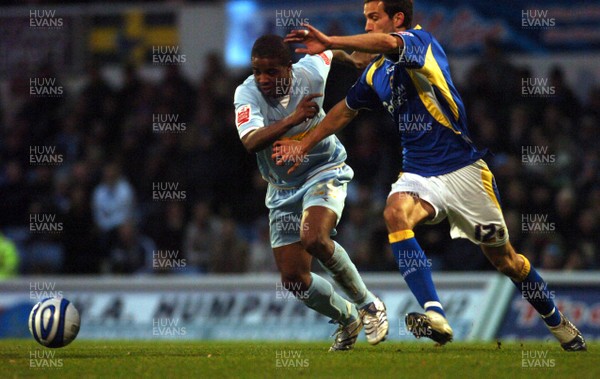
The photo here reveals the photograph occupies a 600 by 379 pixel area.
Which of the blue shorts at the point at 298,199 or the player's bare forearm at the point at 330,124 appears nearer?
the player's bare forearm at the point at 330,124

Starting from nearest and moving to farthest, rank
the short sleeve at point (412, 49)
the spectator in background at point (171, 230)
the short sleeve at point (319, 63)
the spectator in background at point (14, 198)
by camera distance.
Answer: the short sleeve at point (412, 49), the short sleeve at point (319, 63), the spectator in background at point (171, 230), the spectator in background at point (14, 198)

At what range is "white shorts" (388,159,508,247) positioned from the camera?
799 cm

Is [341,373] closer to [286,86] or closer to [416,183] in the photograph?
[416,183]

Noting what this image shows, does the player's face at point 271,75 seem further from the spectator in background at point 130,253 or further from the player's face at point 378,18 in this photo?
the spectator in background at point 130,253

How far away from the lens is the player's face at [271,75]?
8.55 metres

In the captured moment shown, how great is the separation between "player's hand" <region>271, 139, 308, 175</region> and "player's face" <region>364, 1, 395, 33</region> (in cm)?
104

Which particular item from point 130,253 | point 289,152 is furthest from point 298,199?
point 130,253

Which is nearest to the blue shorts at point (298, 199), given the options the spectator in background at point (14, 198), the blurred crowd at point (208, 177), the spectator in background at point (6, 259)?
the blurred crowd at point (208, 177)

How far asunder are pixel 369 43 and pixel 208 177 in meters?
8.93

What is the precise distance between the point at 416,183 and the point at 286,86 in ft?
4.91

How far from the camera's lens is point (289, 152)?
8.11 m

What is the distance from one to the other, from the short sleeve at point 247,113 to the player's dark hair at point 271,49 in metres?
0.36

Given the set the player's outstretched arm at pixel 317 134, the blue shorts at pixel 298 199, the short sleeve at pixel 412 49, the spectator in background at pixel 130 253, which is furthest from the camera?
the spectator in background at pixel 130 253

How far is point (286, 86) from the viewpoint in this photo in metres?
8.88
